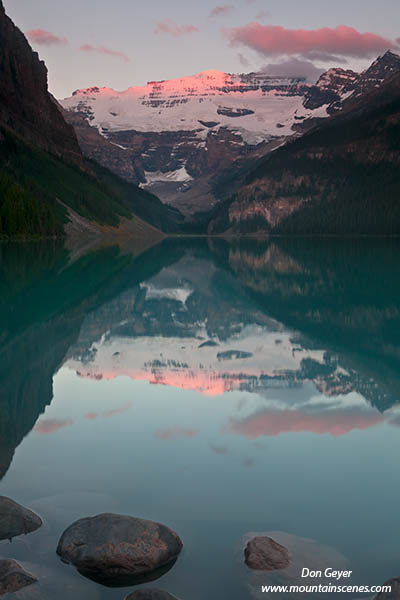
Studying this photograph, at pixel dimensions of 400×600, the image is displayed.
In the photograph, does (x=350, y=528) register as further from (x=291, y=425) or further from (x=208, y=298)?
(x=208, y=298)

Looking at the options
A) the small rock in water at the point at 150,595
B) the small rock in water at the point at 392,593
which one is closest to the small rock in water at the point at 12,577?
the small rock in water at the point at 150,595

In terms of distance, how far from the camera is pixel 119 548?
10.7 meters

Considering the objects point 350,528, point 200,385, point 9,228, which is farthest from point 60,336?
point 9,228

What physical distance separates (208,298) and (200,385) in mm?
29055

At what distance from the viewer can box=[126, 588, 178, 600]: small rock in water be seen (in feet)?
31.2

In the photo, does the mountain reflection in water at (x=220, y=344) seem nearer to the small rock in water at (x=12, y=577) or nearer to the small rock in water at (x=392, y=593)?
the small rock in water at (x=12, y=577)

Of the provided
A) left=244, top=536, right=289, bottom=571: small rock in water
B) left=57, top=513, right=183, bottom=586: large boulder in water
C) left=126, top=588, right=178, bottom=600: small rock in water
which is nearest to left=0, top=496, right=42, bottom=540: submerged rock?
left=57, top=513, right=183, bottom=586: large boulder in water

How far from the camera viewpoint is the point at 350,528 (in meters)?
11.6

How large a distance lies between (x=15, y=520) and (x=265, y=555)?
4608 mm

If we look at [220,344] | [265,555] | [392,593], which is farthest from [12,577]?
[220,344]

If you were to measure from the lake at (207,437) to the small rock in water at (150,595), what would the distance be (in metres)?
0.36

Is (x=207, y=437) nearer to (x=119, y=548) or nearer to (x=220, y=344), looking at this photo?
(x=119, y=548)

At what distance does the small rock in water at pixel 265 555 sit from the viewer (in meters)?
10.5

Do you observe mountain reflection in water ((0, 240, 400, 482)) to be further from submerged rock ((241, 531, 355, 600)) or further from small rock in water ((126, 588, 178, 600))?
small rock in water ((126, 588, 178, 600))
